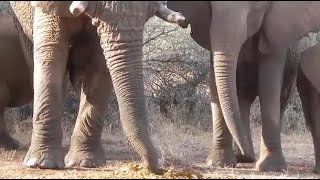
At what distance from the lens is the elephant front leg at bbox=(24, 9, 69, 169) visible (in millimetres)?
8180

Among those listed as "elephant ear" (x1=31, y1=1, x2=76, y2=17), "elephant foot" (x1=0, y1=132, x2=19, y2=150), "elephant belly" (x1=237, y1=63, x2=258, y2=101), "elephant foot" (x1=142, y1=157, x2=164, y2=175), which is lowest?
"elephant foot" (x1=142, y1=157, x2=164, y2=175)

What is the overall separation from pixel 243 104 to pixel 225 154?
2.93ft

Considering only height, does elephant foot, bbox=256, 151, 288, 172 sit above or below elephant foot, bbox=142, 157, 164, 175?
above

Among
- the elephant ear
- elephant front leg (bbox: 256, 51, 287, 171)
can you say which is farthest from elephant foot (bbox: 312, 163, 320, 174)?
the elephant ear

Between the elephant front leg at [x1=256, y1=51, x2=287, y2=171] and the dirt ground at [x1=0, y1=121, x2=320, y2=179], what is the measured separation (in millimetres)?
144

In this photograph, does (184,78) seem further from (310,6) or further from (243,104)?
(310,6)

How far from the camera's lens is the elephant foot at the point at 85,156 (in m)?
8.74

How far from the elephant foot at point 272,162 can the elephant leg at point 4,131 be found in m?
3.24

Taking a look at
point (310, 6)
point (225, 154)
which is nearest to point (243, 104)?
point (225, 154)

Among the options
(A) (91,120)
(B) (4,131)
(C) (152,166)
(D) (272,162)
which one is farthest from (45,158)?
(B) (4,131)

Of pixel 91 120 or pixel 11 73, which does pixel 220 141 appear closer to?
pixel 91 120

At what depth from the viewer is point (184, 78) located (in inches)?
542

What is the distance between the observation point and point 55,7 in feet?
25.6

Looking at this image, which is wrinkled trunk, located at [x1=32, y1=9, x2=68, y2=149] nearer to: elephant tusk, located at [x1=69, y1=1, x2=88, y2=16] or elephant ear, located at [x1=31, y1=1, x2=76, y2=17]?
elephant ear, located at [x1=31, y1=1, x2=76, y2=17]
